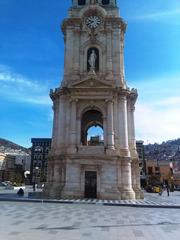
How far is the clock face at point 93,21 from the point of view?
40188mm

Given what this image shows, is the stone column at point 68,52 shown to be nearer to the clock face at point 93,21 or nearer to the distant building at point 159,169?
the clock face at point 93,21

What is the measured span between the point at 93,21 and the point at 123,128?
16.8 metres

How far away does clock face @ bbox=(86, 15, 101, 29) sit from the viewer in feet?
132

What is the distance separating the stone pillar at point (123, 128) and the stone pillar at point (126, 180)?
1.00 metres

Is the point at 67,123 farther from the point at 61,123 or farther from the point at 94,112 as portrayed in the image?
the point at 94,112

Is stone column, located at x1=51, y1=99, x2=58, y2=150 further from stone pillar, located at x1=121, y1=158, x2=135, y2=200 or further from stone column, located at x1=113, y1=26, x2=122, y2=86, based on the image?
stone pillar, located at x1=121, y1=158, x2=135, y2=200

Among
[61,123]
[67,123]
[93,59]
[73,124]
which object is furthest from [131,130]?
[93,59]

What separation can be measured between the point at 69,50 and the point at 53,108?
28.4 ft

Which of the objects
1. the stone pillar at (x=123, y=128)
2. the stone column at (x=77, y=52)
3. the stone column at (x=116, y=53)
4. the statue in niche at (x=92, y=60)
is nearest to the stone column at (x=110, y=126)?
the stone pillar at (x=123, y=128)

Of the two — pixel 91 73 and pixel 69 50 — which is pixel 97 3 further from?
pixel 91 73

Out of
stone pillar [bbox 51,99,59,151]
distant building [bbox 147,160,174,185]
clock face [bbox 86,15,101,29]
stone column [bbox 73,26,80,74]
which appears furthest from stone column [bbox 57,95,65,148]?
distant building [bbox 147,160,174,185]

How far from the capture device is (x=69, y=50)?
129 feet

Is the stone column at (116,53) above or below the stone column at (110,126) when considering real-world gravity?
above

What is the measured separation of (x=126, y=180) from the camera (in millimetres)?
33500
